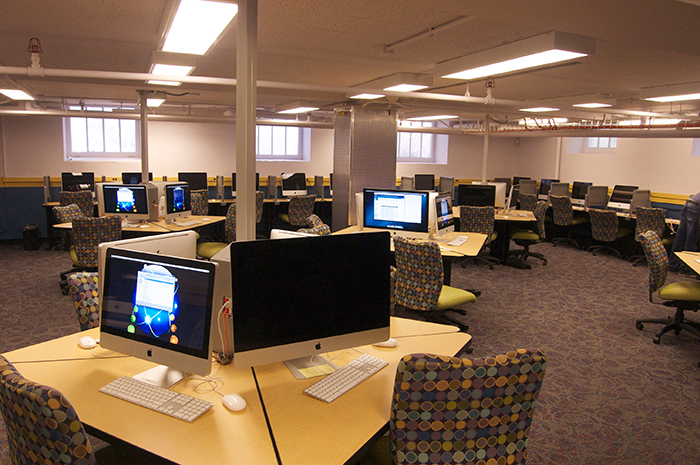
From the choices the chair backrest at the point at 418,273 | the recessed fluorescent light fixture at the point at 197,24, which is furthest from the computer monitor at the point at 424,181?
the recessed fluorescent light fixture at the point at 197,24

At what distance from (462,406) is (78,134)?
35.1ft

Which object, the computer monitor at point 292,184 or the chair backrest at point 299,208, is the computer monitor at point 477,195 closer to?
the chair backrest at point 299,208

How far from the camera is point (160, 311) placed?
1845 mm

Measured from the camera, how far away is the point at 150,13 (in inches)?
131

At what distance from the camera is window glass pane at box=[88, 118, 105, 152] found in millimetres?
10086

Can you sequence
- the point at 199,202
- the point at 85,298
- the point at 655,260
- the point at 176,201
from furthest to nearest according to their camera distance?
the point at 199,202 → the point at 176,201 → the point at 655,260 → the point at 85,298

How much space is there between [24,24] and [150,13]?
3.68 ft

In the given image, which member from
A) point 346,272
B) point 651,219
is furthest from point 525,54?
point 651,219

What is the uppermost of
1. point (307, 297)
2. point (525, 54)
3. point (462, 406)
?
point (525, 54)

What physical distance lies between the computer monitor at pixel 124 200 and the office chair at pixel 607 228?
7003mm

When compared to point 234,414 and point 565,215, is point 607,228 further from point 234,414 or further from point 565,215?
point 234,414

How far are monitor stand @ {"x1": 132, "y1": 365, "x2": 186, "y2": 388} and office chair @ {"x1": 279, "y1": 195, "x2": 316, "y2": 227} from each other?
6974 mm

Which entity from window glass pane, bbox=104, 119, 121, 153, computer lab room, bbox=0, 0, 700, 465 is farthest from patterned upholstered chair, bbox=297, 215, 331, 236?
window glass pane, bbox=104, 119, 121, 153

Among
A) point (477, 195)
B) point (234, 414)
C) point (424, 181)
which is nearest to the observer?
point (234, 414)
